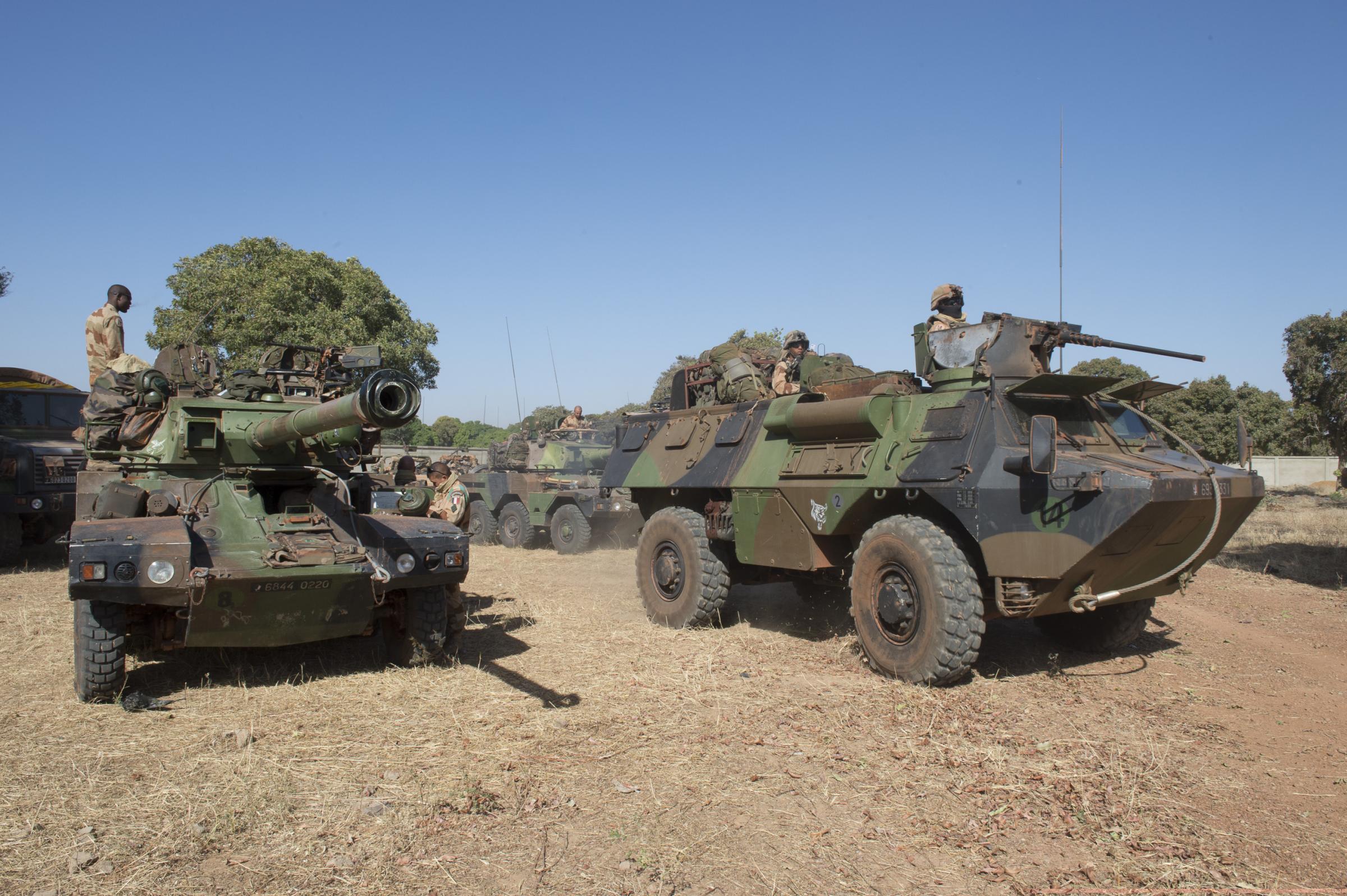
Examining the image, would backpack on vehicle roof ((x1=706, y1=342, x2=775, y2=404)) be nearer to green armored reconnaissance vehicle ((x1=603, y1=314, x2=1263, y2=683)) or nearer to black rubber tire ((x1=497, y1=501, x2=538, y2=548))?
green armored reconnaissance vehicle ((x1=603, y1=314, x2=1263, y2=683))

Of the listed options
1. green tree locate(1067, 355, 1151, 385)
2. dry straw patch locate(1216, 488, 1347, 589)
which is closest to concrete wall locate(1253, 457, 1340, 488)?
green tree locate(1067, 355, 1151, 385)

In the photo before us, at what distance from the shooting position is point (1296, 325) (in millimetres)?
24812

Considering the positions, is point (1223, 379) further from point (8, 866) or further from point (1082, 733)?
point (8, 866)

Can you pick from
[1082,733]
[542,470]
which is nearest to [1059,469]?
[1082,733]

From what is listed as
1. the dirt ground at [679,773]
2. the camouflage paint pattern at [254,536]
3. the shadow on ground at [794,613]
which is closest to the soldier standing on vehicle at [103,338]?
the camouflage paint pattern at [254,536]

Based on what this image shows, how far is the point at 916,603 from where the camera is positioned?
6.12 meters

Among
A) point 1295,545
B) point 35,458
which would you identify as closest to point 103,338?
point 35,458

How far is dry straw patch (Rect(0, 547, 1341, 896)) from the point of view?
143 inches

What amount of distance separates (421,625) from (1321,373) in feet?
84.7

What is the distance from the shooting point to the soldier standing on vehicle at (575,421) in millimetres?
16188

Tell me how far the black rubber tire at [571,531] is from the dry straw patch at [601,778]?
656 cm

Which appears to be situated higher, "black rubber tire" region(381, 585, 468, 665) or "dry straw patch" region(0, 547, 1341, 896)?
"black rubber tire" region(381, 585, 468, 665)

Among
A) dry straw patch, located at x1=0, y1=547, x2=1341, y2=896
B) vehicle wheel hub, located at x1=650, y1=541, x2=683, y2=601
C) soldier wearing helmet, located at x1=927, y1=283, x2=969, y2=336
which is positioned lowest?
dry straw patch, located at x1=0, y1=547, x2=1341, y2=896

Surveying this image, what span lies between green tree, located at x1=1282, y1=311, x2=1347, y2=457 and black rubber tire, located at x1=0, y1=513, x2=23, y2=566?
27626mm
